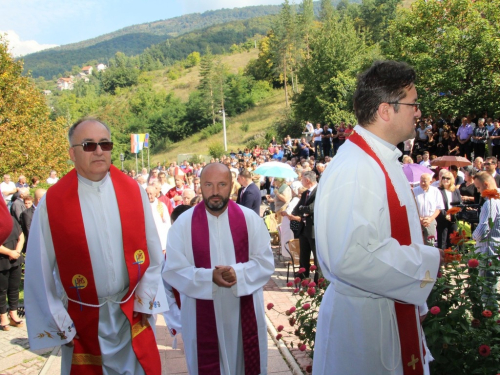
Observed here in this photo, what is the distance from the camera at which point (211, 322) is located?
3.80 metres

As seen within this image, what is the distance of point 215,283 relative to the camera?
3701 millimetres

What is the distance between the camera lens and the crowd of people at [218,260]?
2.14m

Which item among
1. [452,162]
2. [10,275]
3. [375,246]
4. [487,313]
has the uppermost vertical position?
[375,246]

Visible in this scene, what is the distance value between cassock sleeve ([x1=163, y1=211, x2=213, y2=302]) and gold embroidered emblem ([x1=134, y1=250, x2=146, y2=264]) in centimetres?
54

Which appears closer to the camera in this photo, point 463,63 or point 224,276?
point 224,276

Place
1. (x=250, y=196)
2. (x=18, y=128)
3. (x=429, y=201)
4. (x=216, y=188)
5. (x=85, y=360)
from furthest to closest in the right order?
1. (x=18, y=128)
2. (x=429, y=201)
3. (x=250, y=196)
4. (x=216, y=188)
5. (x=85, y=360)

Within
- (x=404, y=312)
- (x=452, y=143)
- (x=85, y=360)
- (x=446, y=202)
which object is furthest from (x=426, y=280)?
(x=452, y=143)

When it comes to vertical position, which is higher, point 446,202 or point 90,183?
point 90,183

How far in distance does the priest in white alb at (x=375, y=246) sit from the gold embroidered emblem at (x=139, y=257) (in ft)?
4.57

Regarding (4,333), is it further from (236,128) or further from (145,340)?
(236,128)

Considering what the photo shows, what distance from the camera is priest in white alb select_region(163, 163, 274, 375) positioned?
3773 millimetres

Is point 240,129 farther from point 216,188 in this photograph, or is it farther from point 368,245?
point 368,245

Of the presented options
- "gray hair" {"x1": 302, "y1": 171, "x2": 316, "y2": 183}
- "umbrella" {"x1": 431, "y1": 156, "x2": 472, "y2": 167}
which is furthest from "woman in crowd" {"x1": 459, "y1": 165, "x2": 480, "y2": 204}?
"gray hair" {"x1": 302, "y1": 171, "x2": 316, "y2": 183}

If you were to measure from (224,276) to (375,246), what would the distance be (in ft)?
5.97
